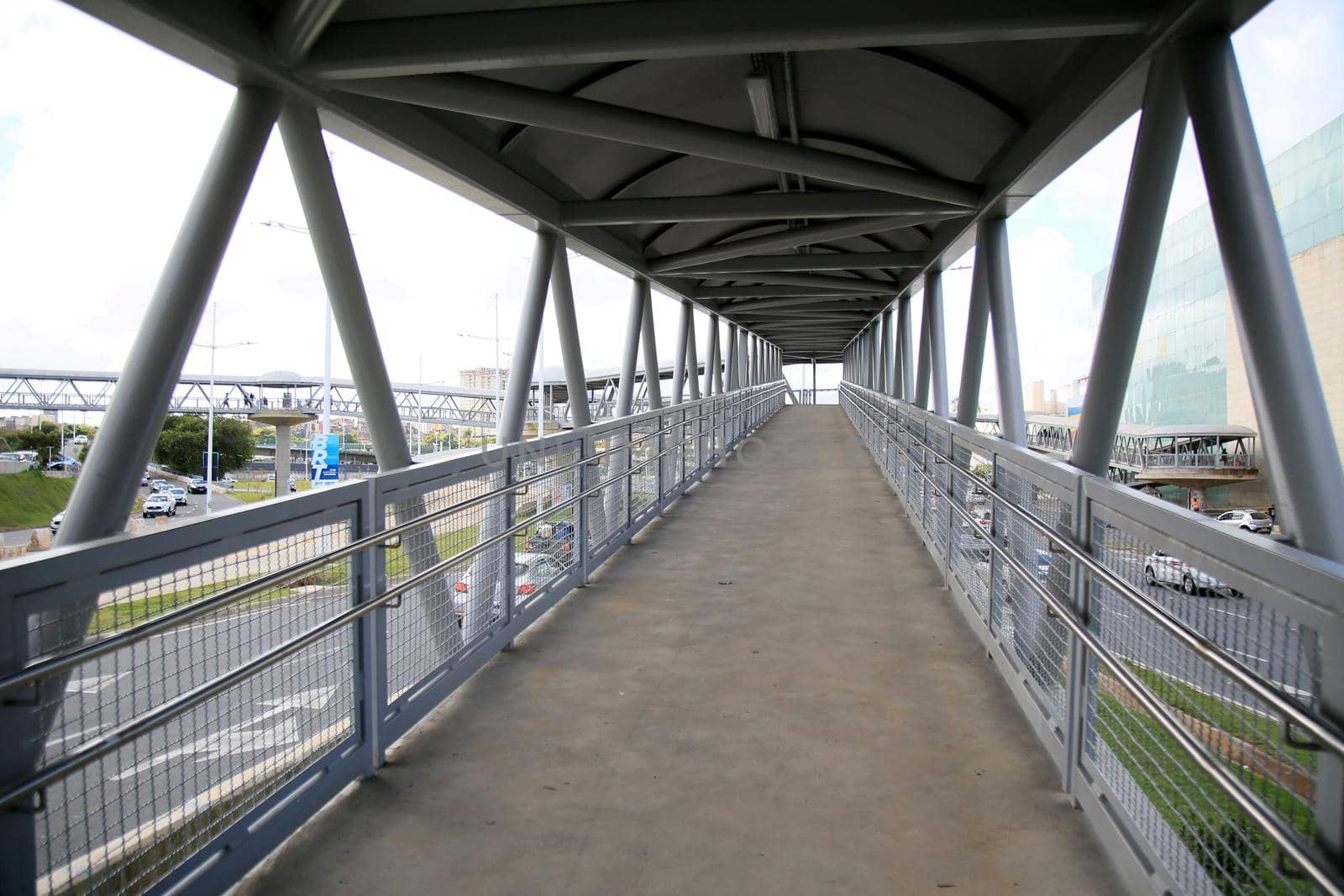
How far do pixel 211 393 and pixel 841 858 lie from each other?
9978 millimetres

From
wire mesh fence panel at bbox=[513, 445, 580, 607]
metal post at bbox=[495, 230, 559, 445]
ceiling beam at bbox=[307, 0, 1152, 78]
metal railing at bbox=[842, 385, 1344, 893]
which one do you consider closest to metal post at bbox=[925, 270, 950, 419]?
metal post at bbox=[495, 230, 559, 445]

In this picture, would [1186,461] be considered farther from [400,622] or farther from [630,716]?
[400,622]

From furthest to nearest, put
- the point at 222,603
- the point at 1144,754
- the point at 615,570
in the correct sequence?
the point at 615,570 → the point at 1144,754 → the point at 222,603

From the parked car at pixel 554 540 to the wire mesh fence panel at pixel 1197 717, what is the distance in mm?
2972

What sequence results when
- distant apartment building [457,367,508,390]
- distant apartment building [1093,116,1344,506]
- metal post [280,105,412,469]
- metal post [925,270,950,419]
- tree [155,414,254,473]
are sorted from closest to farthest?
distant apartment building [1093,116,1344,506], metal post [280,105,412,469], metal post [925,270,950,419], tree [155,414,254,473], distant apartment building [457,367,508,390]

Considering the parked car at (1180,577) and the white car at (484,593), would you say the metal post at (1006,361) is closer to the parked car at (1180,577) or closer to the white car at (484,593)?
the white car at (484,593)

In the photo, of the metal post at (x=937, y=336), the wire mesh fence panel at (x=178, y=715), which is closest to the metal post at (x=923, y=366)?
the metal post at (x=937, y=336)

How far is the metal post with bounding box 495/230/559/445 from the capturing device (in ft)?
23.2

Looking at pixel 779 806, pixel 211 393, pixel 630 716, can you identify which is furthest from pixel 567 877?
pixel 211 393

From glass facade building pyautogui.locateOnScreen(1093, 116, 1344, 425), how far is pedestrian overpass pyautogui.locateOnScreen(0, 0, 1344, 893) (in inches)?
8.9

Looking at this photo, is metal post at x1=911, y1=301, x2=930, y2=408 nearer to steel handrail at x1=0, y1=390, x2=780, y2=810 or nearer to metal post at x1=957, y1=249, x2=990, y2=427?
metal post at x1=957, y1=249, x2=990, y2=427

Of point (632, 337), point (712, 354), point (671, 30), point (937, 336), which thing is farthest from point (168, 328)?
point (712, 354)

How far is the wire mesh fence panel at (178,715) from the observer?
1.78 meters

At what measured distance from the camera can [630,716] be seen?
3.36m
